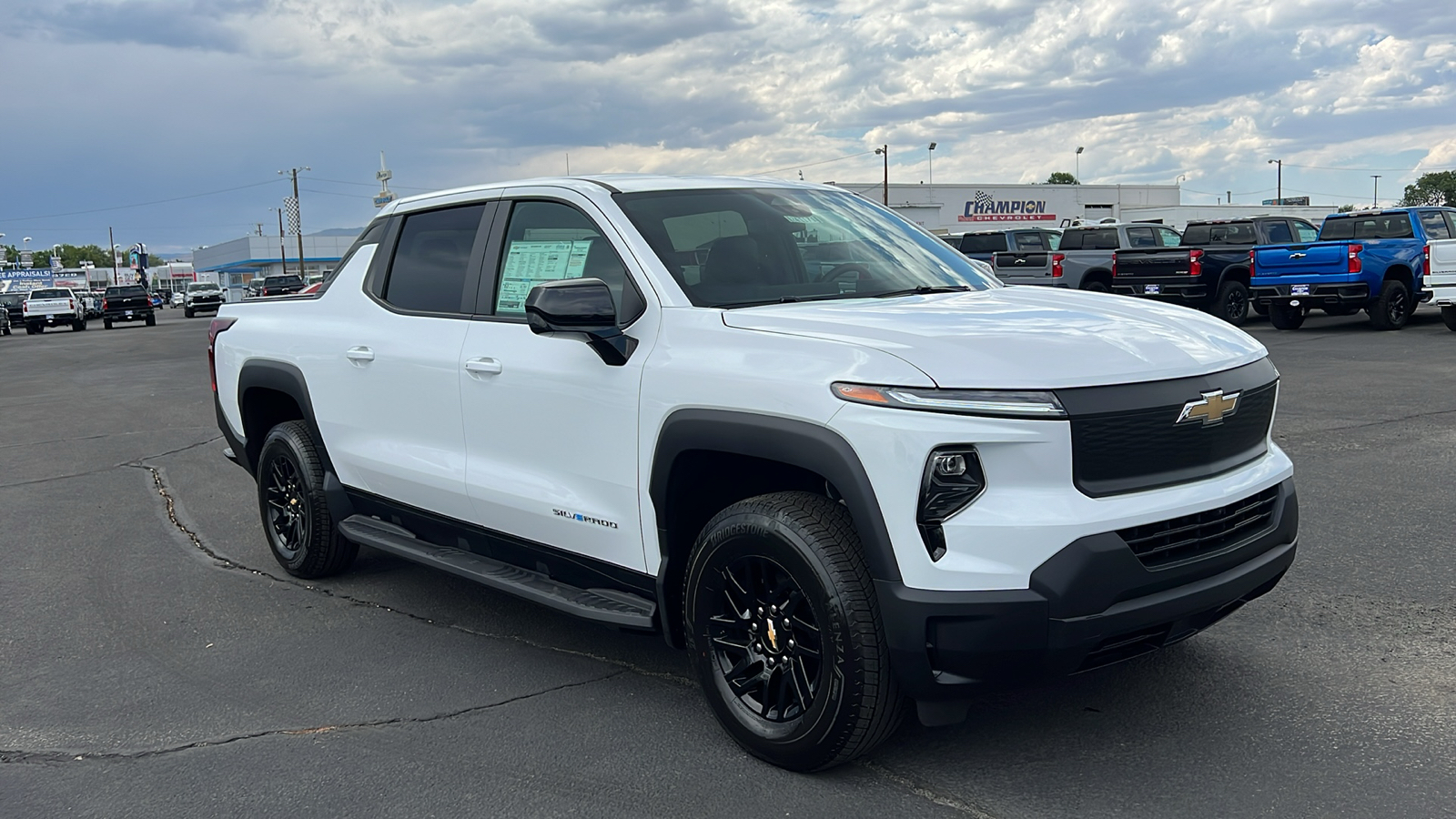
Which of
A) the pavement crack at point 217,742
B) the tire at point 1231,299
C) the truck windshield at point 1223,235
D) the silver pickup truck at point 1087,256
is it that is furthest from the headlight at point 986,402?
Answer: the truck windshield at point 1223,235

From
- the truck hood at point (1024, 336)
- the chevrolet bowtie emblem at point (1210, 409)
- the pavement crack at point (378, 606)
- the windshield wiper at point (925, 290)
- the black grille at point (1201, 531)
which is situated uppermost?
the windshield wiper at point (925, 290)

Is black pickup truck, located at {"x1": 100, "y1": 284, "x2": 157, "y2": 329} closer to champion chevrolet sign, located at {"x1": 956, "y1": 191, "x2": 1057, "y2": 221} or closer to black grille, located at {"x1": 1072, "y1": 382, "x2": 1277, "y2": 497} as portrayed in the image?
black grille, located at {"x1": 1072, "y1": 382, "x2": 1277, "y2": 497}

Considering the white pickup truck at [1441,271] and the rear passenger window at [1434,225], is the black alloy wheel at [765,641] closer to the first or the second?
the white pickup truck at [1441,271]

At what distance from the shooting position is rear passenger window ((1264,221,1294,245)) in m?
21.5

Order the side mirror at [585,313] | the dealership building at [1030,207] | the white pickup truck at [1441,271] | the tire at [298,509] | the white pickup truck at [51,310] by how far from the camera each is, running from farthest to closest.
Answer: the dealership building at [1030,207] < the white pickup truck at [51,310] < the white pickup truck at [1441,271] < the tire at [298,509] < the side mirror at [585,313]

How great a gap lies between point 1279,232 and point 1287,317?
290cm

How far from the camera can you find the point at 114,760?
3.83 metres

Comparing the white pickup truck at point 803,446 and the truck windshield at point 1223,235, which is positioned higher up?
the truck windshield at point 1223,235

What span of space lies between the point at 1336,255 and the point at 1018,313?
1702cm

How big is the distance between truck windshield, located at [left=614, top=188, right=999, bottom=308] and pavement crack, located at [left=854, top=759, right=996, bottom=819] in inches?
60.4

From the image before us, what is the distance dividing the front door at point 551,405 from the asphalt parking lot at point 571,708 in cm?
65

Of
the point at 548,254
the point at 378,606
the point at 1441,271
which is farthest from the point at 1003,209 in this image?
the point at 548,254

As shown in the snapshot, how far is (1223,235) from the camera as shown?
21359 mm

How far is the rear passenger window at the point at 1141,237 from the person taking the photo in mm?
23203
